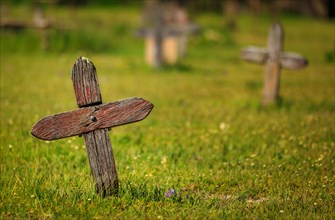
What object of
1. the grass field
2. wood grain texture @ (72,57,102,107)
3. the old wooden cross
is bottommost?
the grass field

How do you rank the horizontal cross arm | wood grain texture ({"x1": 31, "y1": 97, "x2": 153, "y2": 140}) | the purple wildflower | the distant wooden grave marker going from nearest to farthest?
wood grain texture ({"x1": 31, "y1": 97, "x2": 153, "y2": 140}), the purple wildflower, the horizontal cross arm, the distant wooden grave marker

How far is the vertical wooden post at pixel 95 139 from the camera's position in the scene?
4.79 m

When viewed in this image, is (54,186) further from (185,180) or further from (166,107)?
(166,107)

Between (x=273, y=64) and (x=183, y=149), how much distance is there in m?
3.74

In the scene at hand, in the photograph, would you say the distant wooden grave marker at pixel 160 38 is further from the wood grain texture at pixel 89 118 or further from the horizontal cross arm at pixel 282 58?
the wood grain texture at pixel 89 118

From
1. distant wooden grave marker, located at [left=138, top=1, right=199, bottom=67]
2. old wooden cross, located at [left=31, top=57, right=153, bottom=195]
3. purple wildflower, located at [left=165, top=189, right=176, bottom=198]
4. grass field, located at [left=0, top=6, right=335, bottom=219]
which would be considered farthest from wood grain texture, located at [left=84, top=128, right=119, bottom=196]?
distant wooden grave marker, located at [left=138, top=1, right=199, bottom=67]

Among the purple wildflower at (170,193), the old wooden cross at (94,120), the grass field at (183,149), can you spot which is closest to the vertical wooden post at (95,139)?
the old wooden cross at (94,120)

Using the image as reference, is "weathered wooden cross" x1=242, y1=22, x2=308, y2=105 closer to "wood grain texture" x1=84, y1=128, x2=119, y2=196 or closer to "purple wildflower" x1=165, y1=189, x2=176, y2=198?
"purple wildflower" x1=165, y1=189, x2=176, y2=198

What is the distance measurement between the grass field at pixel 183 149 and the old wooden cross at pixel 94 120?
22cm

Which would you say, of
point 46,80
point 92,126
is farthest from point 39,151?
point 46,80

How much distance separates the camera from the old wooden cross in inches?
187

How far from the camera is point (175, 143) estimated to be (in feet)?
25.3

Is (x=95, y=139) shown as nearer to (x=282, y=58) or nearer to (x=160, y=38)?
(x=282, y=58)

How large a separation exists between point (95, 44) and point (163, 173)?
1438cm
